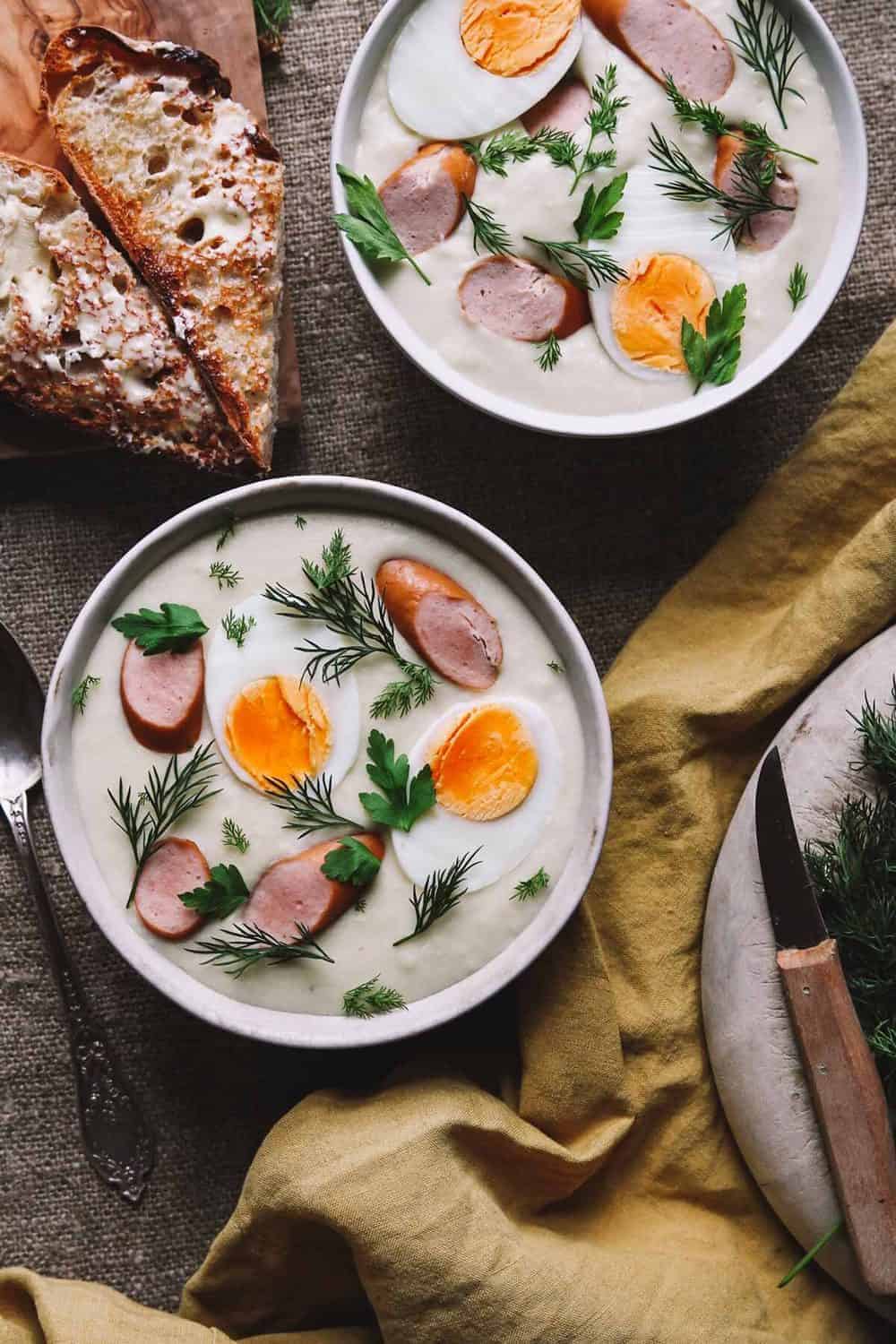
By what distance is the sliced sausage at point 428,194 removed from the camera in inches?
101

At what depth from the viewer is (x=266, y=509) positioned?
2.56 meters

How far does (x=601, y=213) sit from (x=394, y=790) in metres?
1.23

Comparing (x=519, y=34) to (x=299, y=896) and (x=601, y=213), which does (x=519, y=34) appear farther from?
(x=299, y=896)

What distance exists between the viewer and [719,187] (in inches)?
102

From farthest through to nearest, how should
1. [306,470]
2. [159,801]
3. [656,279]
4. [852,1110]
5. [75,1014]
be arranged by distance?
[306,470] → [75,1014] → [656,279] → [159,801] → [852,1110]

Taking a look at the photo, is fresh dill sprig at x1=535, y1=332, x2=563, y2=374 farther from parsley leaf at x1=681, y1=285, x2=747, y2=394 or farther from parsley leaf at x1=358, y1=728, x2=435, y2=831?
parsley leaf at x1=358, y1=728, x2=435, y2=831

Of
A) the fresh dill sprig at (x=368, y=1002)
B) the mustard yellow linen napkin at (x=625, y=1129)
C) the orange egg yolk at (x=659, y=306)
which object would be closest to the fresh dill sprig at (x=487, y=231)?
the orange egg yolk at (x=659, y=306)

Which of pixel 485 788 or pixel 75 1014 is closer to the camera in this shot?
pixel 485 788

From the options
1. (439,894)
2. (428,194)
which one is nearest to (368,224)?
(428,194)

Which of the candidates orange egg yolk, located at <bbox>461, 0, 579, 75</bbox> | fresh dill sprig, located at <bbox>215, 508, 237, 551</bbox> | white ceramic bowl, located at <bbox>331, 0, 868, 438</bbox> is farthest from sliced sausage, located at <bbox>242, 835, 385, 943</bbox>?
orange egg yolk, located at <bbox>461, 0, 579, 75</bbox>

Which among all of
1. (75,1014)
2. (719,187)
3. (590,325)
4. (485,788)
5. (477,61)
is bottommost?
(75,1014)

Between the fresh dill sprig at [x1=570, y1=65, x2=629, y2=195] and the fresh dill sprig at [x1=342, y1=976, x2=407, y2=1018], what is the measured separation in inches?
65.4

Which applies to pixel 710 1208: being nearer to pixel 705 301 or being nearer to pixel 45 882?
pixel 45 882

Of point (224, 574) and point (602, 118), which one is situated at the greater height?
point (602, 118)
